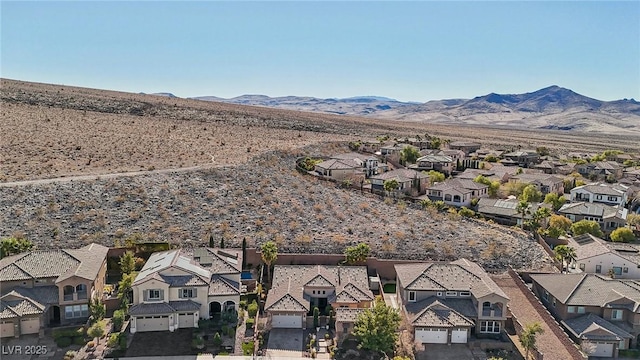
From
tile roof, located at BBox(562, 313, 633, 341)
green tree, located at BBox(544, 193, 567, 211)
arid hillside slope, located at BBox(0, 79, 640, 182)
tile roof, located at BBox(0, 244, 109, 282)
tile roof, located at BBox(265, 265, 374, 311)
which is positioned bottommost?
tile roof, located at BBox(562, 313, 633, 341)

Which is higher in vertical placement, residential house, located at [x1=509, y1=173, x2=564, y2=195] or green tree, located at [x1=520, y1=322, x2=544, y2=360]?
residential house, located at [x1=509, y1=173, x2=564, y2=195]

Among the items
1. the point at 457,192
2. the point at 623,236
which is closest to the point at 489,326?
the point at 623,236

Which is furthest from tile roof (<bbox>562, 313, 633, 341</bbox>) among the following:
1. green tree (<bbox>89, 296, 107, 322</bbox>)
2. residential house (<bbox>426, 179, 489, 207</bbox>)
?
green tree (<bbox>89, 296, 107, 322</bbox>)

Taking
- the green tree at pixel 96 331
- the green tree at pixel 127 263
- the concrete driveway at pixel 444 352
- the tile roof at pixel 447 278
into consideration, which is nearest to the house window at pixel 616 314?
the tile roof at pixel 447 278

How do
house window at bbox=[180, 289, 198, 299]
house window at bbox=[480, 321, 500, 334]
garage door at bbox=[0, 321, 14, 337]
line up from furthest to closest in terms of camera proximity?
house window at bbox=[480, 321, 500, 334] < house window at bbox=[180, 289, 198, 299] < garage door at bbox=[0, 321, 14, 337]

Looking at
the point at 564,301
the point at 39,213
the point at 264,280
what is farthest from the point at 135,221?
the point at 564,301

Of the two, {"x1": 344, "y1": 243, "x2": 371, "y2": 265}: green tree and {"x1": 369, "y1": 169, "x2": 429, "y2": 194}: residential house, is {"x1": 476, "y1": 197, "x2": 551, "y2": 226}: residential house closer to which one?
{"x1": 369, "y1": 169, "x2": 429, "y2": 194}: residential house

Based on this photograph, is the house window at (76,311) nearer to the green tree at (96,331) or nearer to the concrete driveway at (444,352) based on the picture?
the green tree at (96,331)

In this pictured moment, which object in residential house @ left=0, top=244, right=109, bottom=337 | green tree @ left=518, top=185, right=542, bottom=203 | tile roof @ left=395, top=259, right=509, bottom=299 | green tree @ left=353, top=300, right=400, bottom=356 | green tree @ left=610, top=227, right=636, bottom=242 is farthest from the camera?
green tree @ left=518, top=185, right=542, bottom=203

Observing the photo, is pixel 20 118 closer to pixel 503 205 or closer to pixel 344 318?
pixel 344 318
